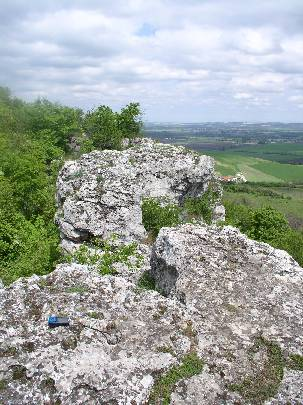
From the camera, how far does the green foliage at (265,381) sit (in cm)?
1030

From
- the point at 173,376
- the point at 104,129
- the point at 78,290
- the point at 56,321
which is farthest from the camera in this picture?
the point at 104,129

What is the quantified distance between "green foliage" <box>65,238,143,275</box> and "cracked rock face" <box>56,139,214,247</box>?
5.85 ft

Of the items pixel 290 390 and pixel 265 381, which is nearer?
pixel 290 390

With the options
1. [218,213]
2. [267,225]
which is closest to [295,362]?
[218,213]

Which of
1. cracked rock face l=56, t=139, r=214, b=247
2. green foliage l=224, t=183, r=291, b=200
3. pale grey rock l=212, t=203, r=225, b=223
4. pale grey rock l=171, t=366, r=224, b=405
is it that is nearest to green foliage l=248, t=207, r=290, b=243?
pale grey rock l=212, t=203, r=225, b=223

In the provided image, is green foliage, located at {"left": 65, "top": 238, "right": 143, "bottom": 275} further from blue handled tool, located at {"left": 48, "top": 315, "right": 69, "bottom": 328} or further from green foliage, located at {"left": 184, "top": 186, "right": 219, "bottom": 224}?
green foliage, located at {"left": 184, "top": 186, "right": 219, "bottom": 224}

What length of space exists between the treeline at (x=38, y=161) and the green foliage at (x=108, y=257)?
8.44 feet

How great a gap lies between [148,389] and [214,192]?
972 inches

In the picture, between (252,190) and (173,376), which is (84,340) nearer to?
(173,376)

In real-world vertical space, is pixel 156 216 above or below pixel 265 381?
above

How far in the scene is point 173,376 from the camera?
1057 cm

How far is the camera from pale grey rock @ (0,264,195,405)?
9852 mm

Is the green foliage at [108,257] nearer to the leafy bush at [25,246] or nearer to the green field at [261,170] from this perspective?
the leafy bush at [25,246]

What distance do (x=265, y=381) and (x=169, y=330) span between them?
2830 millimetres
